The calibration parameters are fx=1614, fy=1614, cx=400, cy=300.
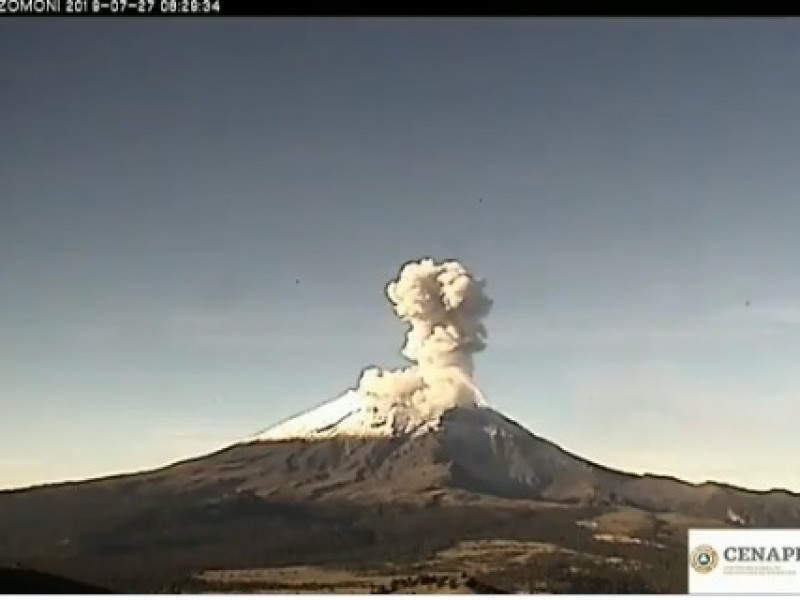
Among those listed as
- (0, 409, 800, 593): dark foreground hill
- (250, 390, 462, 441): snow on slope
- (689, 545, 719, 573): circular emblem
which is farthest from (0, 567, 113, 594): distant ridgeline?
(689, 545, 719, 573): circular emblem

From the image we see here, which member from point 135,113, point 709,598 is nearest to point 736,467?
point 709,598

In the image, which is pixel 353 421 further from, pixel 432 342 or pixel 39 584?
pixel 39 584

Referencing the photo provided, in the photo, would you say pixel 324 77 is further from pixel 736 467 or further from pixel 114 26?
pixel 736 467

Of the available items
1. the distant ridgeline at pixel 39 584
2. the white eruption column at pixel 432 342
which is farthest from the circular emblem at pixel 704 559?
the distant ridgeline at pixel 39 584

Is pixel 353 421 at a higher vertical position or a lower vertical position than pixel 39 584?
higher

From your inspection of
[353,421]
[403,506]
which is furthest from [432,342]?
[403,506]

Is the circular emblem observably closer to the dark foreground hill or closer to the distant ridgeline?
the dark foreground hill
